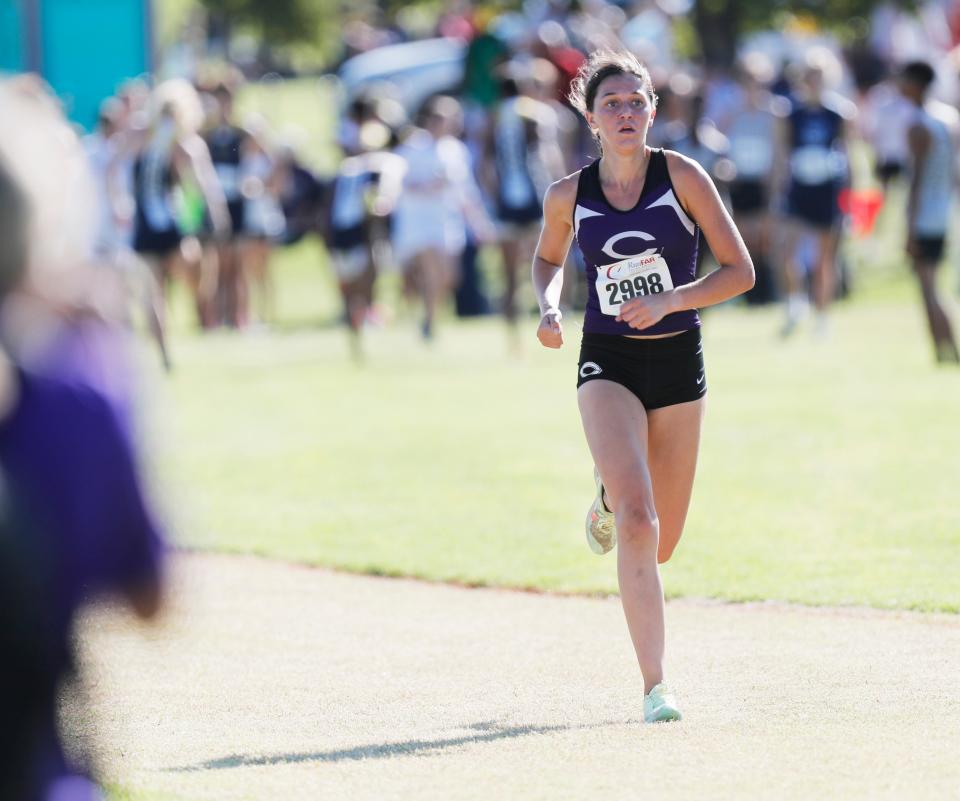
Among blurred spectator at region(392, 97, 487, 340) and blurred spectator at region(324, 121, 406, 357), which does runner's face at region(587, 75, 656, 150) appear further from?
blurred spectator at region(392, 97, 487, 340)

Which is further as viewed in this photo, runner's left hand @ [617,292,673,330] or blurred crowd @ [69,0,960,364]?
blurred crowd @ [69,0,960,364]

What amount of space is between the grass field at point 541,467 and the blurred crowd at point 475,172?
1145 mm

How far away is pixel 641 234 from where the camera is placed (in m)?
6.22

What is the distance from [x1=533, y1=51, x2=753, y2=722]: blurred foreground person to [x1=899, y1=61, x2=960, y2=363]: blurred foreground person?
869cm

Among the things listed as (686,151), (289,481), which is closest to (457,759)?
(289,481)

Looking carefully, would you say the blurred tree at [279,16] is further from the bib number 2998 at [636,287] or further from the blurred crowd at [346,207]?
the bib number 2998 at [636,287]

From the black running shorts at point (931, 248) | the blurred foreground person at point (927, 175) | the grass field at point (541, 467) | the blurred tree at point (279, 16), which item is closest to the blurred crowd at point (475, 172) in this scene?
the blurred foreground person at point (927, 175)

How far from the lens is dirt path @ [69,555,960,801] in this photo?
197 inches

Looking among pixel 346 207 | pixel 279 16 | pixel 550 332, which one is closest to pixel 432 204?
pixel 346 207

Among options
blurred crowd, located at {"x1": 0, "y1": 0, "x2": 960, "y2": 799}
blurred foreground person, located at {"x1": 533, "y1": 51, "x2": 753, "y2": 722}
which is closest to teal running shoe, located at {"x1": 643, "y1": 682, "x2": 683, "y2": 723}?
blurred foreground person, located at {"x1": 533, "y1": 51, "x2": 753, "y2": 722}

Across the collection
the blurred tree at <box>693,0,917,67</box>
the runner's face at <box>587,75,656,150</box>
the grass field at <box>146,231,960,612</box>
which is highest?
the blurred tree at <box>693,0,917,67</box>

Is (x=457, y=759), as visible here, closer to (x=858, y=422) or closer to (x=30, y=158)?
(x=30, y=158)

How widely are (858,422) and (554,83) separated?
31.3 ft

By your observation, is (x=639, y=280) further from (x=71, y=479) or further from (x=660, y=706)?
(x=71, y=479)
